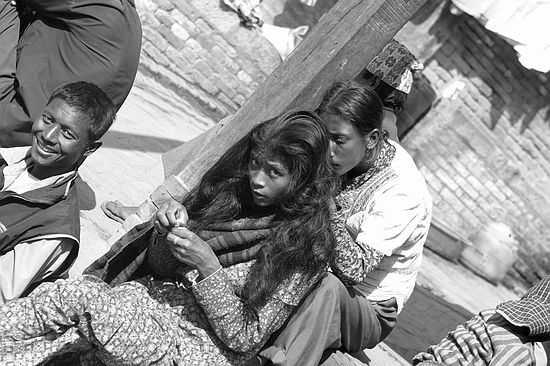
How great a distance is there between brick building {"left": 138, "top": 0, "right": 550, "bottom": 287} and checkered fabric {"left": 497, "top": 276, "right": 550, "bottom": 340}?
5872mm

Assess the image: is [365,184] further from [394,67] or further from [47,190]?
[47,190]

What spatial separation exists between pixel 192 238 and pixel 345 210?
40.1 inches

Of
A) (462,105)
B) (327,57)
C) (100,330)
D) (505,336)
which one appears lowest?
(100,330)

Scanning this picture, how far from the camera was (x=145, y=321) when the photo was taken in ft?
9.11

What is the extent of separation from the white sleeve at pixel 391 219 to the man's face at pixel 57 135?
1236mm

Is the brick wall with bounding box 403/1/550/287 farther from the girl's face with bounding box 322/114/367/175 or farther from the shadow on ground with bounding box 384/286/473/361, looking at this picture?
the girl's face with bounding box 322/114/367/175

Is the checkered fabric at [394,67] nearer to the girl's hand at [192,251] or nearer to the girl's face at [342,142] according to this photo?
the girl's face at [342,142]

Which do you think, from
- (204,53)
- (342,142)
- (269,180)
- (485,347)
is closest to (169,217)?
(269,180)

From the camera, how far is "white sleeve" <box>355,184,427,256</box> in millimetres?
3445

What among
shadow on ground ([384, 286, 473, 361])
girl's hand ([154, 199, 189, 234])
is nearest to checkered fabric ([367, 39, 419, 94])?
girl's hand ([154, 199, 189, 234])

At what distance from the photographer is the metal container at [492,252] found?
10.4m

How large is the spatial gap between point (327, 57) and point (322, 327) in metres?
1.27

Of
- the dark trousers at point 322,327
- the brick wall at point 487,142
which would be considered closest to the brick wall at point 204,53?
the brick wall at point 487,142

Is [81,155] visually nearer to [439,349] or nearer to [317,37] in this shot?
[317,37]
